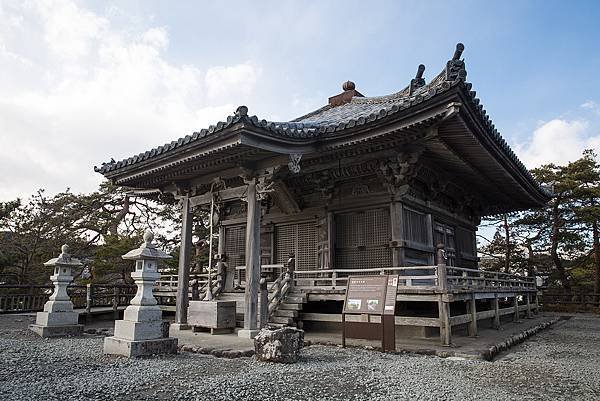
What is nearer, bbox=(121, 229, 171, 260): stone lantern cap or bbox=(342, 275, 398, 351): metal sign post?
bbox=(121, 229, 171, 260): stone lantern cap

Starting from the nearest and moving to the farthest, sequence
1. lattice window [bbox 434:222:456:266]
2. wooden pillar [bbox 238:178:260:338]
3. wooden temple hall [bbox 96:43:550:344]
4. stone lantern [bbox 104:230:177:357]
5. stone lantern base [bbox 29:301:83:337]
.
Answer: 1. stone lantern [bbox 104:230:177:357]
2. wooden temple hall [bbox 96:43:550:344]
3. wooden pillar [bbox 238:178:260:338]
4. stone lantern base [bbox 29:301:83:337]
5. lattice window [bbox 434:222:456:266]

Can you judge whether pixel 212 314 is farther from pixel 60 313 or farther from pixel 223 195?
pixel 60 313

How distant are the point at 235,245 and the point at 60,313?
5.72 metres

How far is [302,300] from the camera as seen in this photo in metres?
10.4

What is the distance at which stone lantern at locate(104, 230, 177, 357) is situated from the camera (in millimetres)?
7135

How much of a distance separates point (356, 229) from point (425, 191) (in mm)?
2485

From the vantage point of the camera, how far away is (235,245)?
14.6m

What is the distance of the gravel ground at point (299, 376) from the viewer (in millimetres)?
4820

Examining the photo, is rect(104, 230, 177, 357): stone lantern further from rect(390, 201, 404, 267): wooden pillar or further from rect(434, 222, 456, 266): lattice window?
rect(434, 222, 456, 266): lattice window

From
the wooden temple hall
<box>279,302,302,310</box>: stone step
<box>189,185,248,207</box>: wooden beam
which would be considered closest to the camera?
the wooden temple hall

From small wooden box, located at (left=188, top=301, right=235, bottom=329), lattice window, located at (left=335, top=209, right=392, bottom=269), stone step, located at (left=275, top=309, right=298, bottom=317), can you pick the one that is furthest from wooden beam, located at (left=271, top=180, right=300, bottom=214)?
small wooden box, located at (left=188, top=301, right=235, bottom=329)

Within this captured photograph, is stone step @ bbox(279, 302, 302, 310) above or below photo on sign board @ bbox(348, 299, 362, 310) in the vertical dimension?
below

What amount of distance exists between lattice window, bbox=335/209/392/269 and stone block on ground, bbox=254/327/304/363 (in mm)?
5042

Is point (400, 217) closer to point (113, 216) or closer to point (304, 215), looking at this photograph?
point (304, 215)
